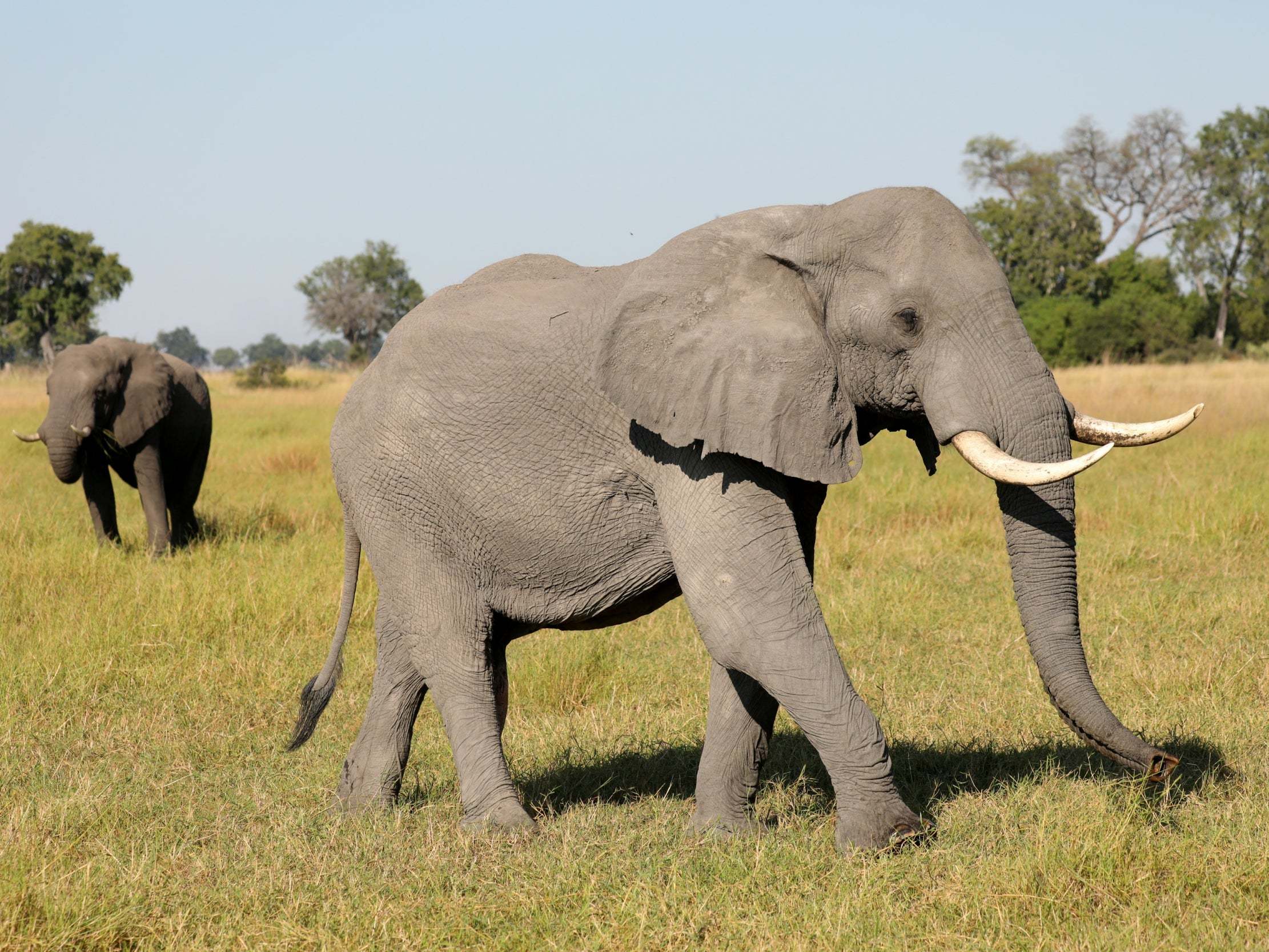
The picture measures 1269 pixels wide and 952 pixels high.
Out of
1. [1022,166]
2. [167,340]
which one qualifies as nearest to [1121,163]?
[1022,166]

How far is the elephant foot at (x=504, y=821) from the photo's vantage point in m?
4.22

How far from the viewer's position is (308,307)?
59156 millimetres

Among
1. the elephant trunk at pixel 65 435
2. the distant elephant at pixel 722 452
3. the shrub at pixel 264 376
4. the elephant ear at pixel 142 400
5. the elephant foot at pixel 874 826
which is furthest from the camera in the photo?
the shrub at pixel 264 376

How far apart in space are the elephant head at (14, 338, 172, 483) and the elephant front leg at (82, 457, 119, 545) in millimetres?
135

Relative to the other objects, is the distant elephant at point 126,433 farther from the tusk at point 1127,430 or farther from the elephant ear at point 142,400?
the tusk at point 1127,430

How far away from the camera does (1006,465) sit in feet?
11.2

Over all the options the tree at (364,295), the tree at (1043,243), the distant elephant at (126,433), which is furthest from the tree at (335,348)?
the distant elephant at (126,433)

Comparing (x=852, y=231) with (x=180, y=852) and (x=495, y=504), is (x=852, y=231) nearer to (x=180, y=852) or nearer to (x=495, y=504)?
(x=495, y=504)

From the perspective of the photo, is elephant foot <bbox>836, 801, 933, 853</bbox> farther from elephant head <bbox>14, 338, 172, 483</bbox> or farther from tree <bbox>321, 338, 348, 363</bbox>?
tree <bbox>321, 338, 348, 363</bbox>

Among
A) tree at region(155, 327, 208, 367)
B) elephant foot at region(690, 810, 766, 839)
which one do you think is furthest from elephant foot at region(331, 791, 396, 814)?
tree at region(155, 327, 208, 367)

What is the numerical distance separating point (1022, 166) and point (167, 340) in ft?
326

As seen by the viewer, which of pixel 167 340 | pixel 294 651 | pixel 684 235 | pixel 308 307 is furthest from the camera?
pixel 167 340

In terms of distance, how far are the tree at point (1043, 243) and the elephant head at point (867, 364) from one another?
137ft

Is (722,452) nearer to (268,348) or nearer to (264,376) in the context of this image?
(264,376)
